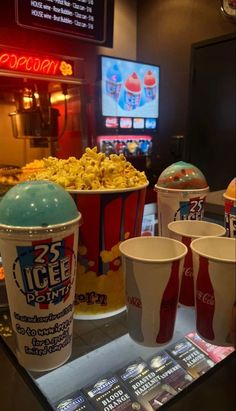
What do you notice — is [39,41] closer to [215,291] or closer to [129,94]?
[129,94]

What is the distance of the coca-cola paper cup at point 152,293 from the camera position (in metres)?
0.47

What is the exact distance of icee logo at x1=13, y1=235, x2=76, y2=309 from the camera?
1.46 ft

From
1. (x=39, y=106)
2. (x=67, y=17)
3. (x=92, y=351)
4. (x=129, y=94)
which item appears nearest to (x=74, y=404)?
(x=92, y=351)

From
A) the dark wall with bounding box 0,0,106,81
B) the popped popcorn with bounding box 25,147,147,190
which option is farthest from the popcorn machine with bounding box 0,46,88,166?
the popped popcorn with bounding box 25,147,147,190

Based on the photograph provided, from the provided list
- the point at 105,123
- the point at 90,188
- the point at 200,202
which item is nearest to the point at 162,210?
the point at 200,202

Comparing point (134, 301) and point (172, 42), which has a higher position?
point (172, 42)

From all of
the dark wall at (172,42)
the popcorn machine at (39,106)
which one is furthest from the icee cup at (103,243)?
the dark wall at (172,42)

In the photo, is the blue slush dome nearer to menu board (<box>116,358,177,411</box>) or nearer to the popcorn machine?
menu board (<box>116,358,177,411</box>)

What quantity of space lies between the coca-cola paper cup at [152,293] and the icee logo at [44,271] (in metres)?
0.09

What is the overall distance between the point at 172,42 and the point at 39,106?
67.6 inches

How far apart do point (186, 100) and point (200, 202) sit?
2.90 meters

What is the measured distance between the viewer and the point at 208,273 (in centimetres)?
48

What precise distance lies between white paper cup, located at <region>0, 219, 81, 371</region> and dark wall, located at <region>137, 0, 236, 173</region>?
3.15 meters

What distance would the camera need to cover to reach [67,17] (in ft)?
7.99
